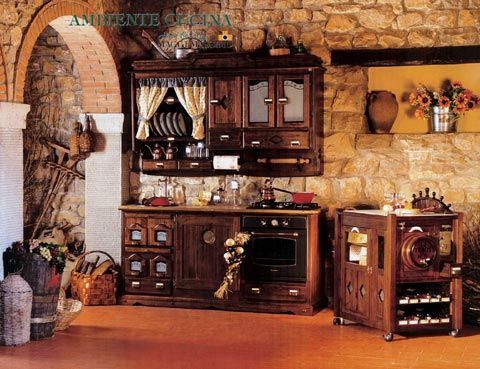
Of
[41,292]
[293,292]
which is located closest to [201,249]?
[293,292]

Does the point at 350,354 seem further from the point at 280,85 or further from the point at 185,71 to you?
the point at 185,71

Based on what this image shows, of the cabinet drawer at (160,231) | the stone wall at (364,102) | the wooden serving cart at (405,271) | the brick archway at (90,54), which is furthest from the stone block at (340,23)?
the cabinet drawer at (160,231)

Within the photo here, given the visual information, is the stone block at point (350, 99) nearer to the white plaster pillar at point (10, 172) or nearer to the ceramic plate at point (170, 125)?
the ceramic plate at point (170, 125)

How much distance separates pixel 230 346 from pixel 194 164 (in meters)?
2.63

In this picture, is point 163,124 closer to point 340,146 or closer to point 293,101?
point 293,101

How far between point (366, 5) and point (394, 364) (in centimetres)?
395

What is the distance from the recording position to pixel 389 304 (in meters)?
6.99

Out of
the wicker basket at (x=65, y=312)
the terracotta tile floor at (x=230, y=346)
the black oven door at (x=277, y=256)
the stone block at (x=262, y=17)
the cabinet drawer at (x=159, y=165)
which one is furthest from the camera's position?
Result: the cabinet drawer at (x=159, y=165)

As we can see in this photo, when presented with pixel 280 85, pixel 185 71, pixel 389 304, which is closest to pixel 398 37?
pixel 280 85

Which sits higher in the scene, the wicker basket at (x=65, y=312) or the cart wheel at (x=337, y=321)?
the wicker basket at (x=65, y=312)

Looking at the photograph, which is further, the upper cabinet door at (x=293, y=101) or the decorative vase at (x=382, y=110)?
the decorative vase at (x=382, y=110)

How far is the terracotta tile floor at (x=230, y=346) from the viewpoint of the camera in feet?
20.5

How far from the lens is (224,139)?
8.54m

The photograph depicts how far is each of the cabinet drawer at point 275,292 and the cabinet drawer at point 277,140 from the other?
1.42 m
